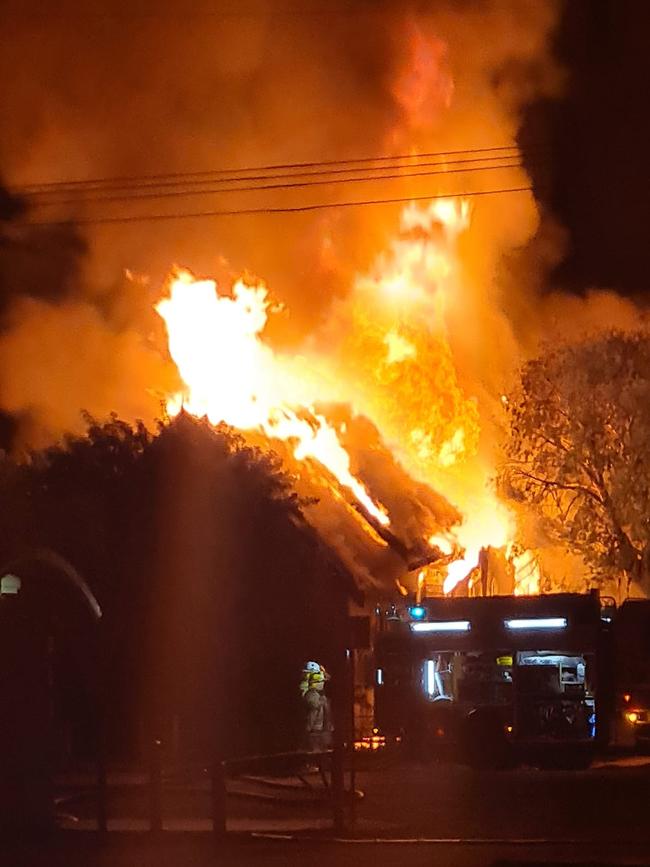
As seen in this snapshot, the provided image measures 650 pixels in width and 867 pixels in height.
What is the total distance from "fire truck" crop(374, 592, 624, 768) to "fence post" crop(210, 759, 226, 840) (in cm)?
1101

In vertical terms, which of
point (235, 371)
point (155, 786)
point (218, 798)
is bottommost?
point (218, 798)

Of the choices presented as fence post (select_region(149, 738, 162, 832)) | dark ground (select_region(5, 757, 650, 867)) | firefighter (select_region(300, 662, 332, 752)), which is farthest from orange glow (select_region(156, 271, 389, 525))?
fence post (select_region(149, 738, 162, 832))

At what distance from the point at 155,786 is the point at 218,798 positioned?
25.4 inches

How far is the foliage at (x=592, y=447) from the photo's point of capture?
35.5 metres

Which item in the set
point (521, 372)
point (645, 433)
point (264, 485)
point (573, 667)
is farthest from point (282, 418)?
point (573, 667)

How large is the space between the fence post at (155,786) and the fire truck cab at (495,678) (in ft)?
36.2

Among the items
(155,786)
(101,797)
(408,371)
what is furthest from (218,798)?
(408,371)

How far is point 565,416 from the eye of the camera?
3650 centimetres

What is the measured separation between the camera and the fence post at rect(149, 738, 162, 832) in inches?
580

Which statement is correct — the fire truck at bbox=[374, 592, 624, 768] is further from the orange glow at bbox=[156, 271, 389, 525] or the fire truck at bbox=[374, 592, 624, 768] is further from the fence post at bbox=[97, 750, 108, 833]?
the orange glow at bbox=[156, 271, 389, 525]

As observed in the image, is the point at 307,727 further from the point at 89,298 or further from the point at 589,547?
the point at 89,298

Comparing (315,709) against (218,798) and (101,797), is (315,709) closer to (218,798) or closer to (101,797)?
(101,797)

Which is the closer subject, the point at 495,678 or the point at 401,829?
the point at 401,829

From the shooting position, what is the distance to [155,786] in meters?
14.8
